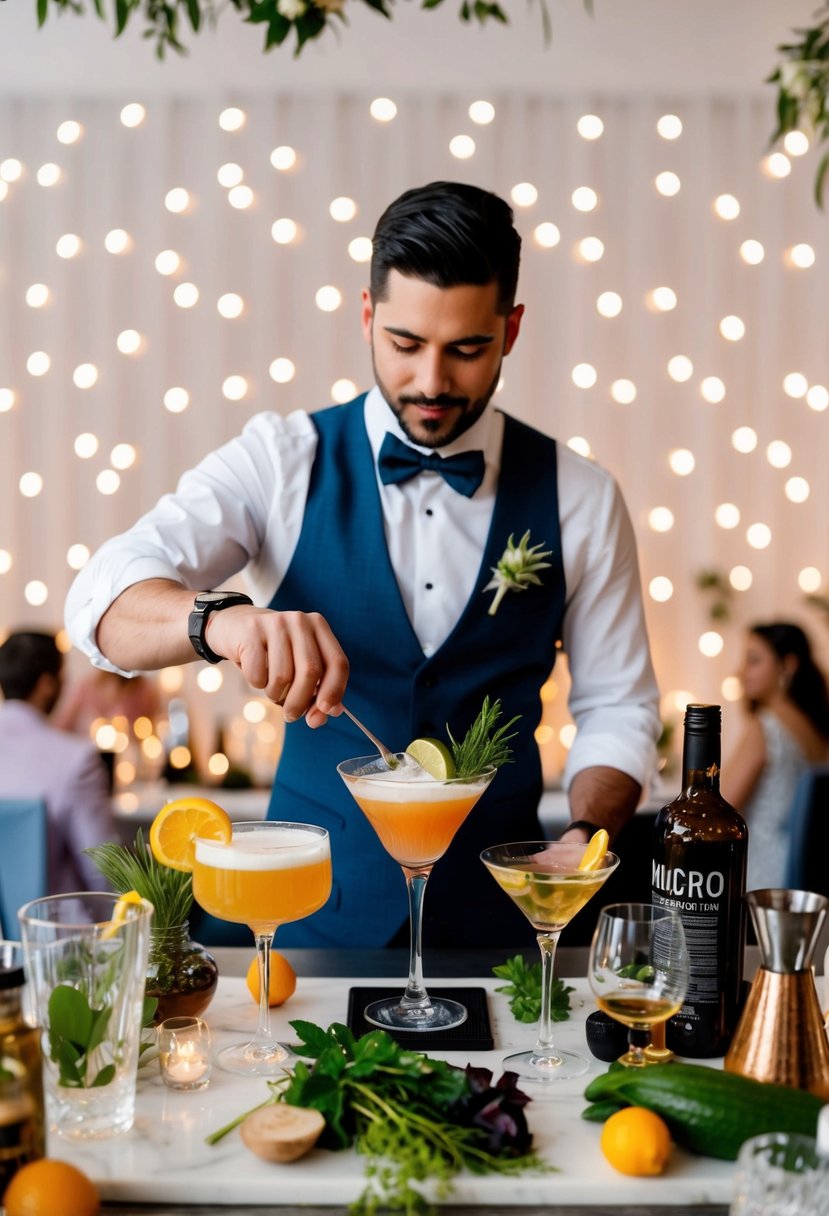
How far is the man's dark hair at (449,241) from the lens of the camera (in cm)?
196

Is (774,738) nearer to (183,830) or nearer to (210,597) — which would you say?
(210,597)

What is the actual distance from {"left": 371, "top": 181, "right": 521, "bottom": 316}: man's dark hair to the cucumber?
4.20ft

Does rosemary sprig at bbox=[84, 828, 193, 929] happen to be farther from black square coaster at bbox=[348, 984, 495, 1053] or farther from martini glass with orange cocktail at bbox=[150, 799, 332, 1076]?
black square coaster at bbox=[348, 984, 495, 1053]

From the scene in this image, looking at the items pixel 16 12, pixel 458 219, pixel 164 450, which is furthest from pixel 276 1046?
pixel 16 12

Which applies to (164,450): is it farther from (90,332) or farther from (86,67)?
(86,67)

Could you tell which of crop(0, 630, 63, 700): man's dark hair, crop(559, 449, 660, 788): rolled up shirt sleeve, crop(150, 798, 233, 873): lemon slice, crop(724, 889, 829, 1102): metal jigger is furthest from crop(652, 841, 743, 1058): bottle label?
crop(0, 630, 63, 700): man's dark hair

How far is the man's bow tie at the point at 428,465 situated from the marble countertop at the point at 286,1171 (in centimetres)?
122

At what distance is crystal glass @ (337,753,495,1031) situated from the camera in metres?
1.45

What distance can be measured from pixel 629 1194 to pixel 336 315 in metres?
4.06

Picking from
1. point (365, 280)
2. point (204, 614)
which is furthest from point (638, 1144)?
point (365, 280)

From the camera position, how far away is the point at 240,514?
2.25 meters

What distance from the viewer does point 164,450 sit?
15.7ft

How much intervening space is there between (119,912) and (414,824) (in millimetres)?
402

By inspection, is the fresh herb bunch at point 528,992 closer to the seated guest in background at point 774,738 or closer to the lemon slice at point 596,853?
the lemon slice at point 596,853
